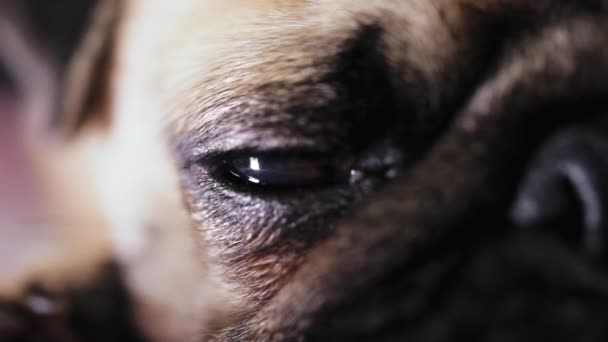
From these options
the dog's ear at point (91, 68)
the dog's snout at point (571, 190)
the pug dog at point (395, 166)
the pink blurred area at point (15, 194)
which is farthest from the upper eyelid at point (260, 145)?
the pink blurred area at point (15, 194)

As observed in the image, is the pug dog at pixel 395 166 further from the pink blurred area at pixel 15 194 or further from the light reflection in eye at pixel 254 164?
the pink blurred area at pixel 15 194

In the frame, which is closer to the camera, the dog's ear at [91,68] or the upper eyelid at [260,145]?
the upper eyelid at [260,145]

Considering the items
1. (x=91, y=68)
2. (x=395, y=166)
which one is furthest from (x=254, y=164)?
(x=91, y=68)

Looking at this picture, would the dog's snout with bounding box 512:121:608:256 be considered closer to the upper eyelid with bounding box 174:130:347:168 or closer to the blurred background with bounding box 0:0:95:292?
the upper eyelid with bounding box 174:130:347:168

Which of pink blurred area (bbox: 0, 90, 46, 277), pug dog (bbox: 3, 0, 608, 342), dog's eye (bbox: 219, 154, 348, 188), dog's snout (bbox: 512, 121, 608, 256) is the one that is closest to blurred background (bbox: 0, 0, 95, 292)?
pink blurred area (bbox: 0, 90, 46, 277)

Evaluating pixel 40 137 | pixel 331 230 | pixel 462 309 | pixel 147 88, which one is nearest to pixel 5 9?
pixel 40 137

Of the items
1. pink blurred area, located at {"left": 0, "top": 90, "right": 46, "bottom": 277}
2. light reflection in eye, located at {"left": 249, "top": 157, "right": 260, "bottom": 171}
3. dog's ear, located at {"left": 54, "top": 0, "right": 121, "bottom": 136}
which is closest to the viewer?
light reflection in eye, located at {"left": 249, "top": 157, "right": 260, "bottom": 171}

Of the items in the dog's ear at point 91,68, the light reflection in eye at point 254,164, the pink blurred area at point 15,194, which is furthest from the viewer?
the pink blurred area at point 15,194
